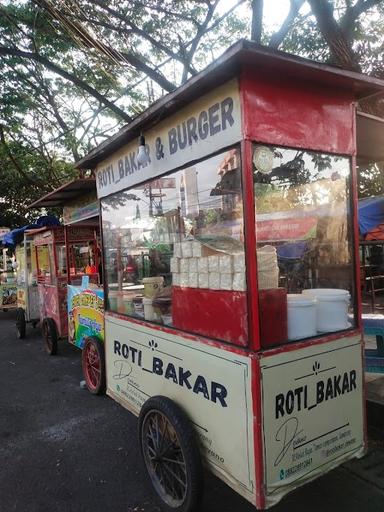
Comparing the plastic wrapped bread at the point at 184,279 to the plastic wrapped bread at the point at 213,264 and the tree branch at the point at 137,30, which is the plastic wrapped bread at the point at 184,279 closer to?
the plastic wrapped bread at the point at 213,264

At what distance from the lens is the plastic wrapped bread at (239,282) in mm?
2307

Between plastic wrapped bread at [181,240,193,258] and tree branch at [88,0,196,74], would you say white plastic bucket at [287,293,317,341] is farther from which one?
tree branch at [88,0,196,74]

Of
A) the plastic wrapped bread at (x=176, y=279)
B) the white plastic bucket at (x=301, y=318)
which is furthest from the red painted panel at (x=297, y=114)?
the plastic wrapped bread at (x=176, y=279)

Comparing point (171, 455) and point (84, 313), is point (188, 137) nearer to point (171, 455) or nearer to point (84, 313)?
point (171, 455)

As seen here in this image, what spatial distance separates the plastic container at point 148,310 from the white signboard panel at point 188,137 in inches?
39.0

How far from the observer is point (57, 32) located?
8141mm

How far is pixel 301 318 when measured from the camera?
254 cm

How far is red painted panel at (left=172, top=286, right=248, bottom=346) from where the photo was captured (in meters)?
2.34

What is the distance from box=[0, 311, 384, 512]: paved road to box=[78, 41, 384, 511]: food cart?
0.38 m

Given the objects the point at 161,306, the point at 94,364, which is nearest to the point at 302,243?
the point at 161,306

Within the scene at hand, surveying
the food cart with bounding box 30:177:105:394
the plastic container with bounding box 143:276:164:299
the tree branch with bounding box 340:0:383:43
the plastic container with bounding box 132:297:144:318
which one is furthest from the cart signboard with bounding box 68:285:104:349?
the tree branch with bounding box 340:0:383:43

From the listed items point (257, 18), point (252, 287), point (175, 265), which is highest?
point (257, 18)

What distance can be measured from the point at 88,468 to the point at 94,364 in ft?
5.45

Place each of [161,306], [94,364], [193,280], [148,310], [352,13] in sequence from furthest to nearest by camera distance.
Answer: [352,13]
[94,364]
[148,310]
[161,306]
[193,280]
